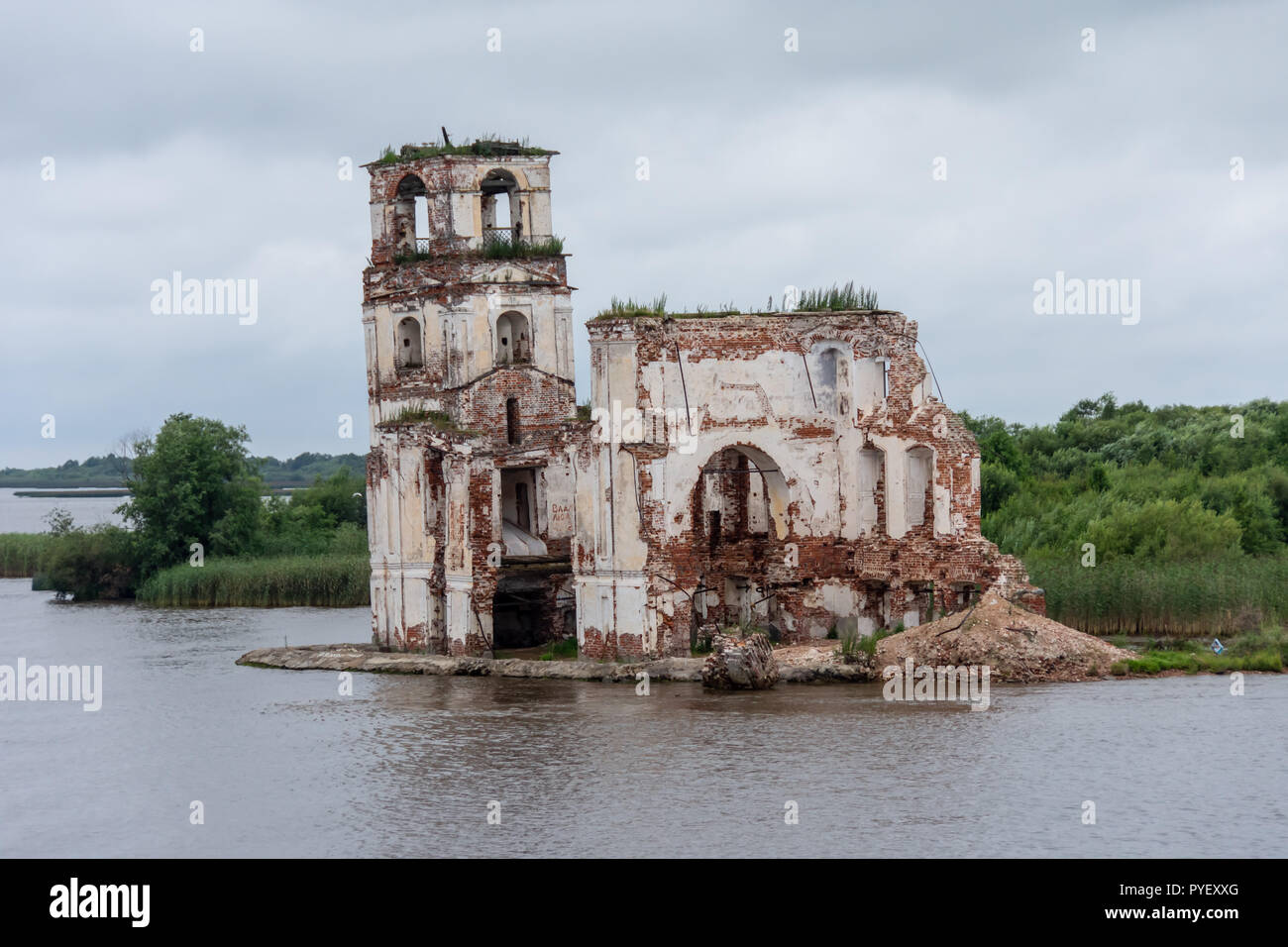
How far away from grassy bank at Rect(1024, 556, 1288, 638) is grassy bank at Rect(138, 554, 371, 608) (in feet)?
82.2

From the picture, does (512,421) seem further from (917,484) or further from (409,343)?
(917,484)

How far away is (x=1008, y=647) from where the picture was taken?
3247 cm

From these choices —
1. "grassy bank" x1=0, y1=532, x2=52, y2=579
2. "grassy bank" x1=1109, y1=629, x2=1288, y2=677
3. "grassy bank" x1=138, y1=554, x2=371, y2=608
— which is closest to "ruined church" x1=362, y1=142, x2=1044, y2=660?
"grassy bank" x1=1109, y1=629, x2=1288, y2=677

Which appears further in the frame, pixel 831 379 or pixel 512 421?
pixel 512 421

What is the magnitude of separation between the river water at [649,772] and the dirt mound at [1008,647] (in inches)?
26.1

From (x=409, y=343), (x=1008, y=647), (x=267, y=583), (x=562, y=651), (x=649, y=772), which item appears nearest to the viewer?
(x=649, y=772)

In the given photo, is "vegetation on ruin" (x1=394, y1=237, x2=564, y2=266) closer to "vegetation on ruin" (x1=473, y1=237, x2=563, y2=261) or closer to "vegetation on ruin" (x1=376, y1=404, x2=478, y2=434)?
"vegetation on ruin" (x1=473, y1=237, x2=563, y2=261)

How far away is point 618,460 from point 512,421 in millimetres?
5671

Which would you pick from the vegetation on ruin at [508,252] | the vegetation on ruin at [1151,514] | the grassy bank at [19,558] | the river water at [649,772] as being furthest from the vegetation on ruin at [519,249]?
the grassy bank at [19,558]

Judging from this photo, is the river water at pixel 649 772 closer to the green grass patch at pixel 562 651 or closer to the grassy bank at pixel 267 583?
the green grass patch at pixel 562 651

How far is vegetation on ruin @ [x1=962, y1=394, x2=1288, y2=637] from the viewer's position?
3638 cm

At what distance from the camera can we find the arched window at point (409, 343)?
4075 cm

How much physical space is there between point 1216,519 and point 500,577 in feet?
52.3

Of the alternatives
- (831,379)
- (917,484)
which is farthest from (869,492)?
(831,379)
